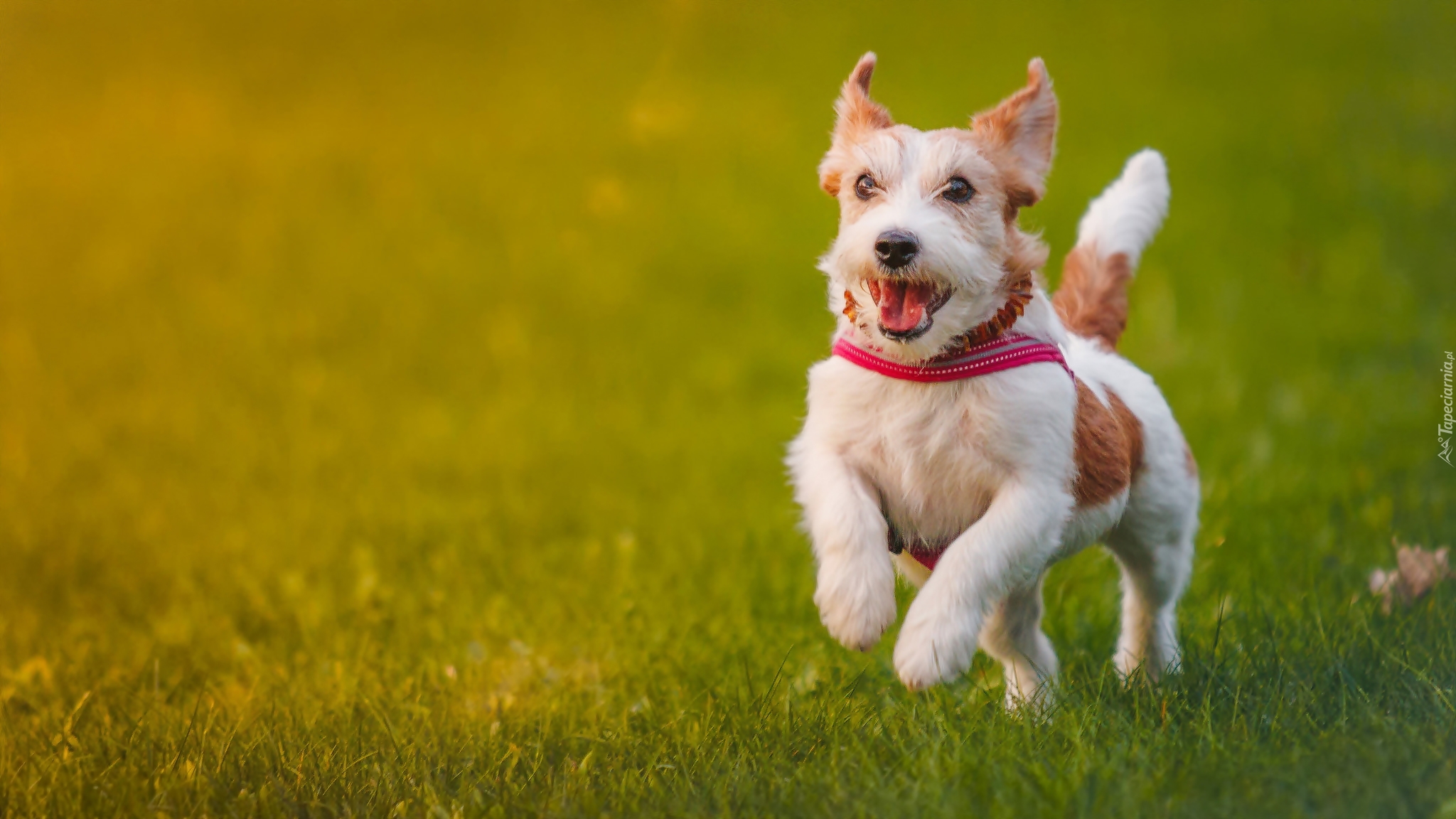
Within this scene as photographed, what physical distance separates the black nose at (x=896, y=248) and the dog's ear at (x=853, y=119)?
443 millimetres

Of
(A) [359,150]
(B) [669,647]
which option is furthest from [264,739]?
(A) [359,150]

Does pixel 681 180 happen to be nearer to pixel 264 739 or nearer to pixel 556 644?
pixel 556 644

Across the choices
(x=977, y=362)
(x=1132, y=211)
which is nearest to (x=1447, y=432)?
(x=1132, y=211)

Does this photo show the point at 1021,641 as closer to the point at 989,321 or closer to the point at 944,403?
the point at 944,403

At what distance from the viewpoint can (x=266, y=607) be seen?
235 inches

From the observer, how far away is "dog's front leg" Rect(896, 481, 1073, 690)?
10.1 ft

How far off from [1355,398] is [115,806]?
261 inches

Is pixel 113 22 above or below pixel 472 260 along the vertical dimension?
above

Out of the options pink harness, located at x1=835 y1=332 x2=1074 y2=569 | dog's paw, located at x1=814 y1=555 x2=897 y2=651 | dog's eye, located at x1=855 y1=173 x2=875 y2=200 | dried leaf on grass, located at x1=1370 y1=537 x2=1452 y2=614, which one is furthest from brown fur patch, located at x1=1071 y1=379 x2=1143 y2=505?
dried leaf on grass, located at x1=1370 y1=537 x2=1452 y2=614

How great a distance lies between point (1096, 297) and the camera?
4.22 m

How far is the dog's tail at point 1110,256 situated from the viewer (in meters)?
4.21

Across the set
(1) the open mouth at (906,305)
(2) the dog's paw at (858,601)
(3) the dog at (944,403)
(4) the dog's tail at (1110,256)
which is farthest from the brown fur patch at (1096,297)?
(2) the dog's paw at (858,601)

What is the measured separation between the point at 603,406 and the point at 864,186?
5874 mm

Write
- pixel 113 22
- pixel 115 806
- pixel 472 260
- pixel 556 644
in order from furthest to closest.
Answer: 1. pixel 113 22
2. pixel 472 260
3. pixel 556 644
4. pixel 115 806
